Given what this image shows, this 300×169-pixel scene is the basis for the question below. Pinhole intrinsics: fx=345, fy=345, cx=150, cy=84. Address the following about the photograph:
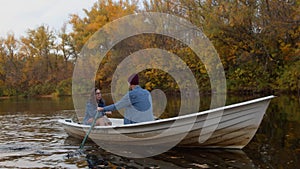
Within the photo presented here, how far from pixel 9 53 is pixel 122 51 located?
27.0 meters

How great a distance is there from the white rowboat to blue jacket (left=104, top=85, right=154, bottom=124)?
15.5 inches

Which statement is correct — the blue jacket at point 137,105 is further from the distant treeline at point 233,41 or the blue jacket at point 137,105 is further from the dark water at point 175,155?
the distant treeline at point 233,41

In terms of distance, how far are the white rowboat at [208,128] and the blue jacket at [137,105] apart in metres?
0.39

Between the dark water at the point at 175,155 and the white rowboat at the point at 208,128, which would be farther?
the white rowboat at the point at 208,128

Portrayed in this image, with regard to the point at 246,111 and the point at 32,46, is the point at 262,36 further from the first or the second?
the point at 32,46

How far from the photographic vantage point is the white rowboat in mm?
7105

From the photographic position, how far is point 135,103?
789cm

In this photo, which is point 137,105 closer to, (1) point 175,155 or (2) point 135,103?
(2) point 135,103

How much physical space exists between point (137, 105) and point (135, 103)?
7 cm

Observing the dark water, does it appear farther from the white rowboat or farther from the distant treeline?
the distant treeline

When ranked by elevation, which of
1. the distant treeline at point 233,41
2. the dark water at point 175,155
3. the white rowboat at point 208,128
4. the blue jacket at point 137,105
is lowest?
the dark water at point 175,155

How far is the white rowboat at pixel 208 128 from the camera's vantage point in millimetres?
7105

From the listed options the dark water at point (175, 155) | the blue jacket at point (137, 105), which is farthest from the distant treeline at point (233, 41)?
Result: the blue jacket at point (137, 105)

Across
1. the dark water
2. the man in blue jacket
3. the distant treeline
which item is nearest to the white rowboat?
the dark water
